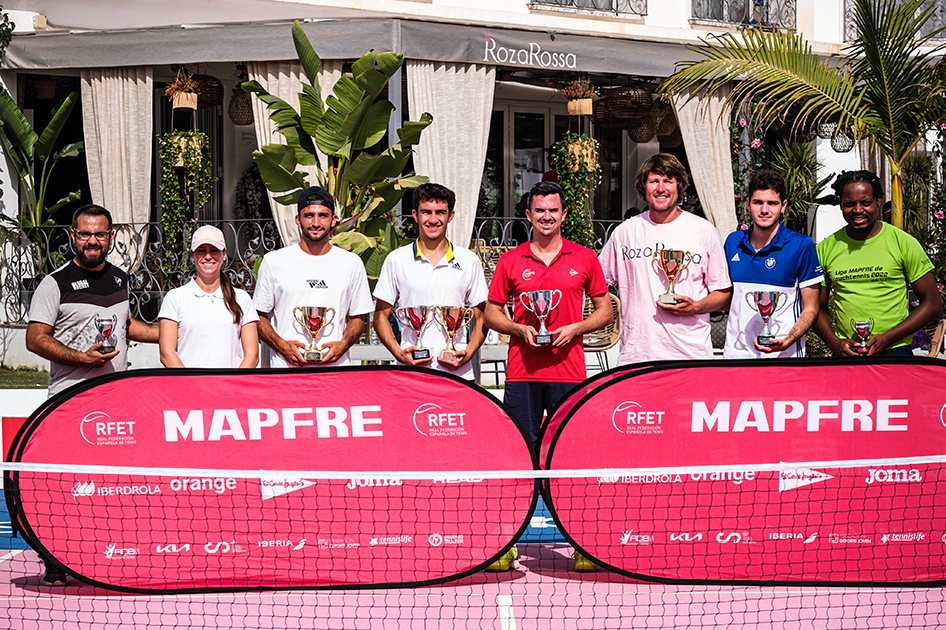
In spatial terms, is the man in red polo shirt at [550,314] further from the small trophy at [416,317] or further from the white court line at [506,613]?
the white court line at [506,613]

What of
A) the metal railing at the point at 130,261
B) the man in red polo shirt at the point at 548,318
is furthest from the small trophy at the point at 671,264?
the metal railing at the point at 130,261

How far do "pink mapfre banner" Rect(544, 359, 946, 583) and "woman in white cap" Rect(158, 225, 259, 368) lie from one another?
72.2 inches

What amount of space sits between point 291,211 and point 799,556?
8124mm

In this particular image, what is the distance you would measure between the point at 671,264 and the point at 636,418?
2.99 ft

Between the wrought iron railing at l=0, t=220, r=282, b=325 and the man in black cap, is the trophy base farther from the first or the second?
the wrought iron railing at l=0, t=220, r=282, b=325

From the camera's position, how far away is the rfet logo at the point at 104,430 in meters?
4.50

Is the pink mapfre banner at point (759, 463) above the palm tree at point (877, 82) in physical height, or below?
below

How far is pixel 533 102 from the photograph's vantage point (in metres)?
15.2

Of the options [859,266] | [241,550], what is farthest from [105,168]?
[859,266]

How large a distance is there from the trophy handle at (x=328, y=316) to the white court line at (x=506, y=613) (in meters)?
1.72

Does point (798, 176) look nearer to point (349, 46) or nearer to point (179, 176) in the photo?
point (349, 46)

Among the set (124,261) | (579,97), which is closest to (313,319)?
(124,261)

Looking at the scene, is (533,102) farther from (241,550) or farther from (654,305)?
(241,550)

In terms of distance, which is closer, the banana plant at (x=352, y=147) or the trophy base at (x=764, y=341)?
the trophy base at (x=764, y=341)
